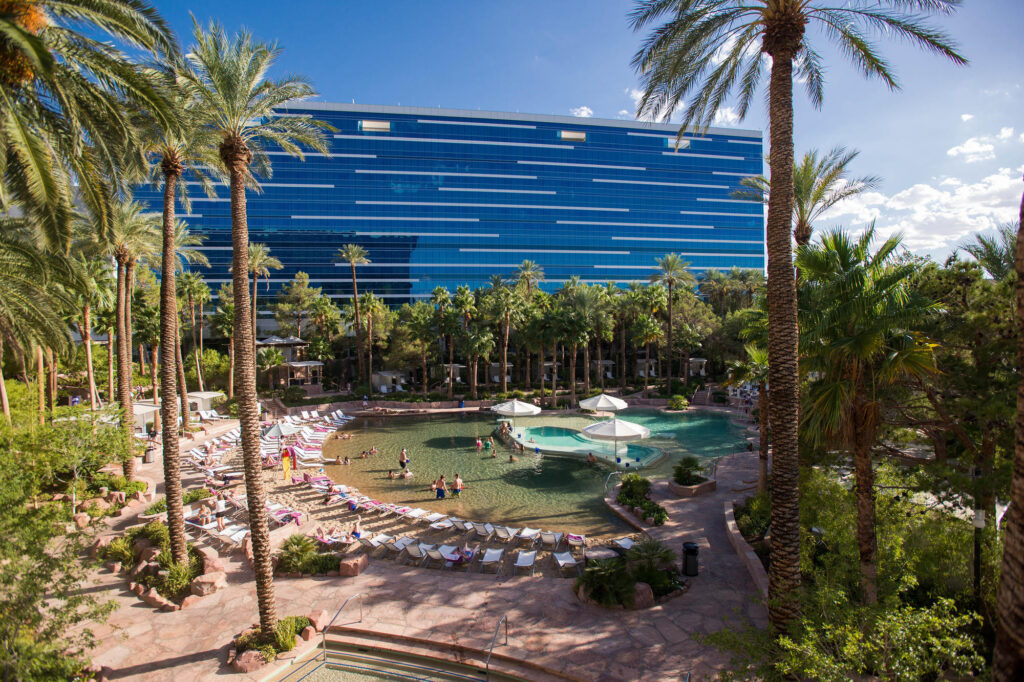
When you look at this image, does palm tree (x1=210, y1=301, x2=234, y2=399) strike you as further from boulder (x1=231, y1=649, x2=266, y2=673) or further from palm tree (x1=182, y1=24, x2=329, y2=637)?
boulder (x1=231, y1=649, x2=266, y2=673)

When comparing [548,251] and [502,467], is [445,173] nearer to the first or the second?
[548,251]

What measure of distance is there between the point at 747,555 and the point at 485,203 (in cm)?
8485

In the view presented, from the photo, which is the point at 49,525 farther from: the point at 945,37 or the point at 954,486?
the point at 945,37

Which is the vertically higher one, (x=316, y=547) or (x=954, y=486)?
(x=954, y=486)

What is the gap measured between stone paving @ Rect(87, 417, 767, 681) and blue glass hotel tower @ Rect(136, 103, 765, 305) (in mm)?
77926

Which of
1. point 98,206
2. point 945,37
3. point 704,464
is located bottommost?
point 704,464

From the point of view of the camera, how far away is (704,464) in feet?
76.5

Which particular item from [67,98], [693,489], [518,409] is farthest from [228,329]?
[693,489]

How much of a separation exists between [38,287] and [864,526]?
76.4 ft

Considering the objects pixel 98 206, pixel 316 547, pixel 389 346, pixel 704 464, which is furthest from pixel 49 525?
pixel 389 346

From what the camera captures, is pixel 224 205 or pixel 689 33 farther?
pixel 224 205

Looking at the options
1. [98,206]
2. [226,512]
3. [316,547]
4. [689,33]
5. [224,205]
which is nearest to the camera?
[98,206]

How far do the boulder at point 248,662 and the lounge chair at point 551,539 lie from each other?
306 inches

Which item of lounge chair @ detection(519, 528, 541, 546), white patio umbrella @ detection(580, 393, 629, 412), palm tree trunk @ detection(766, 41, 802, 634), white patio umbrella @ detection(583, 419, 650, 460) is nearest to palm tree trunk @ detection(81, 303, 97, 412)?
lounge chair @ detection(519, 528, 541, 546)
